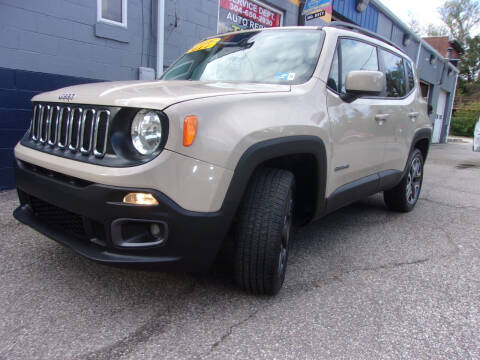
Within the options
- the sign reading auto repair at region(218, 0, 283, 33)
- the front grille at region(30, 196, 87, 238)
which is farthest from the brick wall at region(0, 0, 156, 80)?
the front grille at region(30, 196, 87, 238)

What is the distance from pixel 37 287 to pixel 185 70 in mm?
2018

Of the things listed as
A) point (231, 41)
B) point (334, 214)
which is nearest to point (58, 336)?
point (231, 41)

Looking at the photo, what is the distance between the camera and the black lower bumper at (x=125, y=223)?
6.24 ft

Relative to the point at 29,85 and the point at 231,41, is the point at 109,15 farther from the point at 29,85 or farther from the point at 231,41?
the point at 231,41

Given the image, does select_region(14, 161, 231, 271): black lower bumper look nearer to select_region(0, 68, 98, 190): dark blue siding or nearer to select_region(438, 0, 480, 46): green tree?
select_region(0, 68, 98, 190): dark blue siding

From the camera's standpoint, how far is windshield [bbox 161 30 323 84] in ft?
9.32

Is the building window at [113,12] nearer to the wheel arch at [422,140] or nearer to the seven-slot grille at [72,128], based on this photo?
the seven-slot grille at [72,128]

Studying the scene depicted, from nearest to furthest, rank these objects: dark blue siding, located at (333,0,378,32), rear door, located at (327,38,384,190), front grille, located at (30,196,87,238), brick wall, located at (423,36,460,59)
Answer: front grille, located at (30,196,87,238) → rear door, located at (327,38,384,190) → dark blue siding, located at (333,0,378,32) → brick wall, located at (423,36,460,59)

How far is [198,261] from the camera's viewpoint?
209cm

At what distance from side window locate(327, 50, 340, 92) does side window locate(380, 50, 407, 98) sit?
0.99 m

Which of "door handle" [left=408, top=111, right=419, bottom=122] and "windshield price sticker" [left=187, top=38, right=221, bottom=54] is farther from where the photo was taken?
"door handle" [left=408, top=111, right=419, bottom=122]

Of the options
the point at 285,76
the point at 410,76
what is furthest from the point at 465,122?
the point at 285,76

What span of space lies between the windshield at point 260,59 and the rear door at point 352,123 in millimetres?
232

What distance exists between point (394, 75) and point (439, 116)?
20.1 metres
